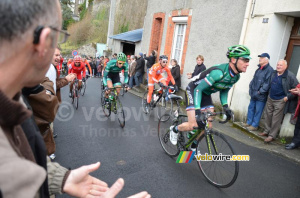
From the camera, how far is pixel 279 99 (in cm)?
594

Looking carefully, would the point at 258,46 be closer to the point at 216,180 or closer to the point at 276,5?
the point at 276,5

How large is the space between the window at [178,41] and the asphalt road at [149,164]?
586 cm

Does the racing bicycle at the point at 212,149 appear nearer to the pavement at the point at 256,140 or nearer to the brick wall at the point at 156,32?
the pavement at the point at 256,140

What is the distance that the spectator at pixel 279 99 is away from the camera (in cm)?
571

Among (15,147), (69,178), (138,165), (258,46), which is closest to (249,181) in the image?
(138,165)

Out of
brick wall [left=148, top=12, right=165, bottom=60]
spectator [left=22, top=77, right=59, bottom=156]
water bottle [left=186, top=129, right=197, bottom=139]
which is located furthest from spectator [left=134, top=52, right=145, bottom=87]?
spectator [left=22, top=77, right=59, bottom=156]

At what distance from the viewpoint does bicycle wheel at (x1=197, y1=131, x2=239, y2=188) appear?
12.2 ft

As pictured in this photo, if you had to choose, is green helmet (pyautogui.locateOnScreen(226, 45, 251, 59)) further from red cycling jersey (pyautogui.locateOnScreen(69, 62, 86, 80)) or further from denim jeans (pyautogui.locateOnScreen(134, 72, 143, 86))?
denim jeans (pyautogui.locateOnScreen(134, 72, 143, 86))

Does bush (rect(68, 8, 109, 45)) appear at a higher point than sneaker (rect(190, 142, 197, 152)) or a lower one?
higher

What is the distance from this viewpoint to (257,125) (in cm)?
661

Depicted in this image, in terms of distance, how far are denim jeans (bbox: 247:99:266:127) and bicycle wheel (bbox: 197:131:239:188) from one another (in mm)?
3028

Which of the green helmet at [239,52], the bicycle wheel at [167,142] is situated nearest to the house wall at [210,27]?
the bicycle wheel at [167,142]

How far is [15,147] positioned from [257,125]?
22.6 ft

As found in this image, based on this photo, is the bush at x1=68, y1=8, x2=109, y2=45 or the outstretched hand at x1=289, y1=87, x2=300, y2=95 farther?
the bush at x1=68, y1=8, x2=109, y2=45
